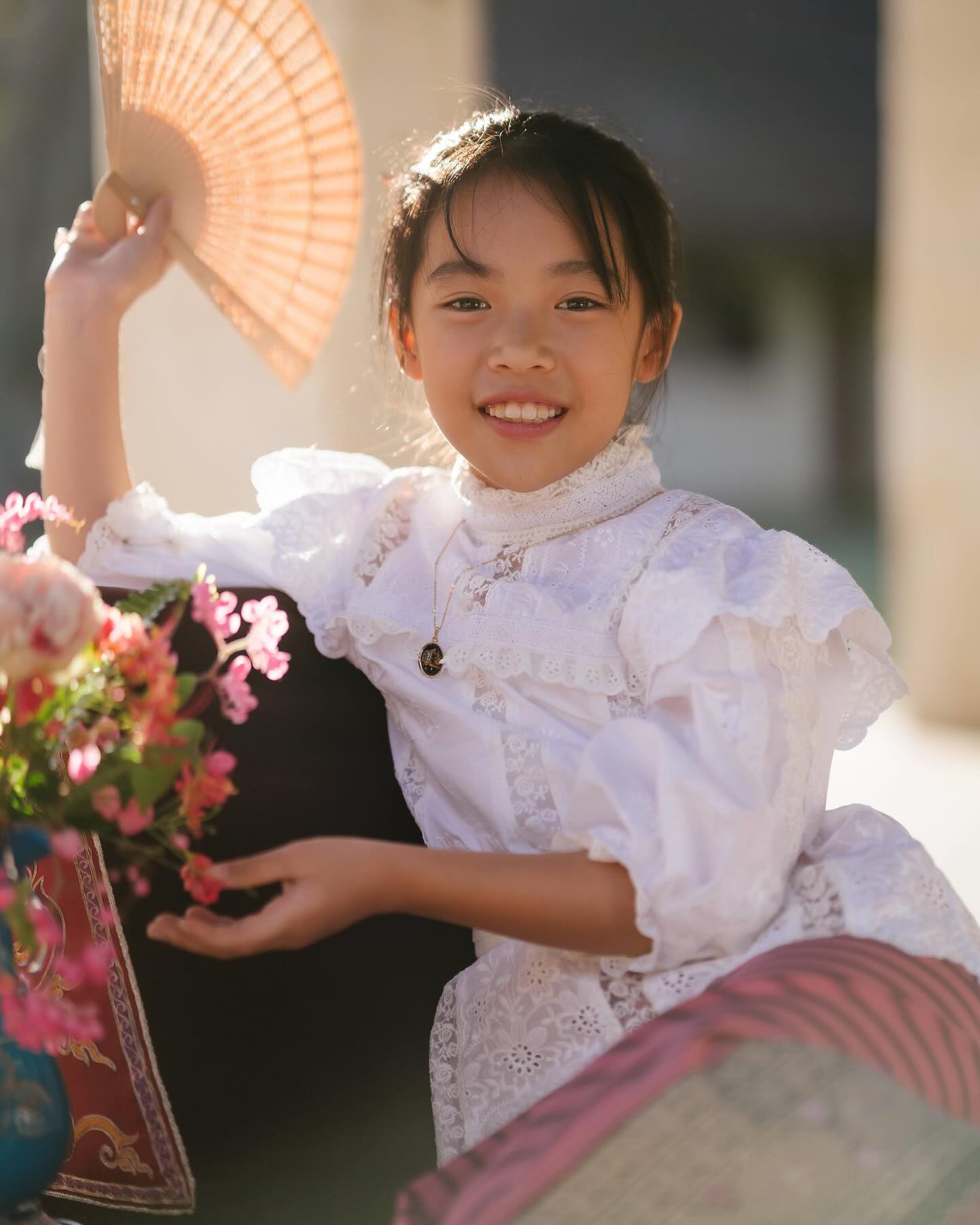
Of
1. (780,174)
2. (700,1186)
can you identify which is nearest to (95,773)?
(700,1186)

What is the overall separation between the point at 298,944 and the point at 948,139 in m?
4.14

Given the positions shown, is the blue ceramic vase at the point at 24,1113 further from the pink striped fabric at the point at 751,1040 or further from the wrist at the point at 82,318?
the wrist at the point at 82,318

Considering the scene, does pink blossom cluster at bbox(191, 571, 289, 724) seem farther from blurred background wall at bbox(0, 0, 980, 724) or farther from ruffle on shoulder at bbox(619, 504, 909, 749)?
blurred background wall at bbox(0, 0, 980, 724)

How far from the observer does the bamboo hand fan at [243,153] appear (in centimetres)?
162

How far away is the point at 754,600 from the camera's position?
1.28 meters

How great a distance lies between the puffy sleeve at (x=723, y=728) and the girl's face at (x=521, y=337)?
0.19 m

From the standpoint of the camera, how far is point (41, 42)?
4906mm

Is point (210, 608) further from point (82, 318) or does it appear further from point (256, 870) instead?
point (82, 318)

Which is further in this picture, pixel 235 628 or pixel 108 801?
pixel 235 628

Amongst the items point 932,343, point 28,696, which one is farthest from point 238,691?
point 932,343

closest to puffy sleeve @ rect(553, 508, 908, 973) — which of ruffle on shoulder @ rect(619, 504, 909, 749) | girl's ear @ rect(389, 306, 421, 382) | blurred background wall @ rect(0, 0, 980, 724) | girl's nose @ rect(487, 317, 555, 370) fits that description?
ruffle on shoulder @ rect(619, 504, 909, 749)

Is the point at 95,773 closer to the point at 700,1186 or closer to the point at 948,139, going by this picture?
the point at 700,1186

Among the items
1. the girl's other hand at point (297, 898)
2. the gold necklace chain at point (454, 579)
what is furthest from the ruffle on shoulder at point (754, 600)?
the girl's other hand at point (297, 898)

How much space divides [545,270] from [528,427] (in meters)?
0.16
